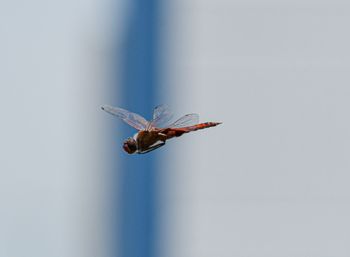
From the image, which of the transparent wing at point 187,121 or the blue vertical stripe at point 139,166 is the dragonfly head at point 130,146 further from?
the blue vertical stripe at point 139,166

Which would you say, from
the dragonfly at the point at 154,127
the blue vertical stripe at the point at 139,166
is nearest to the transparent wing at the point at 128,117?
the dragonfly at the point at 154,127

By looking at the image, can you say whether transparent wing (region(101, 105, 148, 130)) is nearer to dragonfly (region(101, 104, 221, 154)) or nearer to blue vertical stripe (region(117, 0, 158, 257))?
dragonfly (region(101, 104, 221, 154))

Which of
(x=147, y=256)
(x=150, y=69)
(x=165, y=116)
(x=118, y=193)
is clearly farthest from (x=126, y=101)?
(x=165, y=116)

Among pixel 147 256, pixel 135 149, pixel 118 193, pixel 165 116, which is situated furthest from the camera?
pixel 118 193

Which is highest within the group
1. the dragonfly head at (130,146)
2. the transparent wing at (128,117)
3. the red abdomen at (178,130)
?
the transparent wing at (128,117)


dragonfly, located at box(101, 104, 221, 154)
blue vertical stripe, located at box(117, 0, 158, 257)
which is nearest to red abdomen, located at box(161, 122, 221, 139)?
dragonfly, located at box(101, 104, 221, 154)

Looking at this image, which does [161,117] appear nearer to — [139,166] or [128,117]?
[128,117]

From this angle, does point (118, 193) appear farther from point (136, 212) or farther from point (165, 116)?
point (165, 116)
